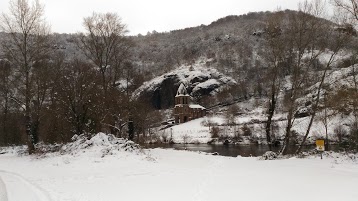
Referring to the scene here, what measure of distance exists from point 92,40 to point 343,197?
2652 centimetres

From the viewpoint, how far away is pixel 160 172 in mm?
16594

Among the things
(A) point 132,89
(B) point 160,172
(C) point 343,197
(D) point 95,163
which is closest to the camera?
(C) point 343,197

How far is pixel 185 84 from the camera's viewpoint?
139375 mm

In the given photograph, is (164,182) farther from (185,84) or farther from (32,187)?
(185,84)

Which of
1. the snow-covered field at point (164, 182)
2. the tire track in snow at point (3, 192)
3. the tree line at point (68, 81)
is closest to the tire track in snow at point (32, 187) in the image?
the snow-covered field at point (164, 182)

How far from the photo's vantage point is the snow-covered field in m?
11.0

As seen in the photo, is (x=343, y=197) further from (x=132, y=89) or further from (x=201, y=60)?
(x=201, y=60)

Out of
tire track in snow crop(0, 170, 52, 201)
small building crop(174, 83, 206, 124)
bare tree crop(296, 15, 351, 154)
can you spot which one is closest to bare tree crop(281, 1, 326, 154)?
bare tree crop(296, 15, 351, 154)

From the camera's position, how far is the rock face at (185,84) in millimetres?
138250

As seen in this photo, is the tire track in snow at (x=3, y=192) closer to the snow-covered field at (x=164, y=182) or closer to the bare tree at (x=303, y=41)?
the snow-covered field at (x=164, y=182)

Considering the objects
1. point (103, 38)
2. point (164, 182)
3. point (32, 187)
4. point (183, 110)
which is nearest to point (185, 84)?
point (183, 110)

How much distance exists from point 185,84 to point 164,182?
126m

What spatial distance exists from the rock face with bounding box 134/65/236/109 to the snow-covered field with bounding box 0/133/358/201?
11786 cm

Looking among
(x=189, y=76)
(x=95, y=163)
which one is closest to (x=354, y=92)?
(x=95, y=163)
